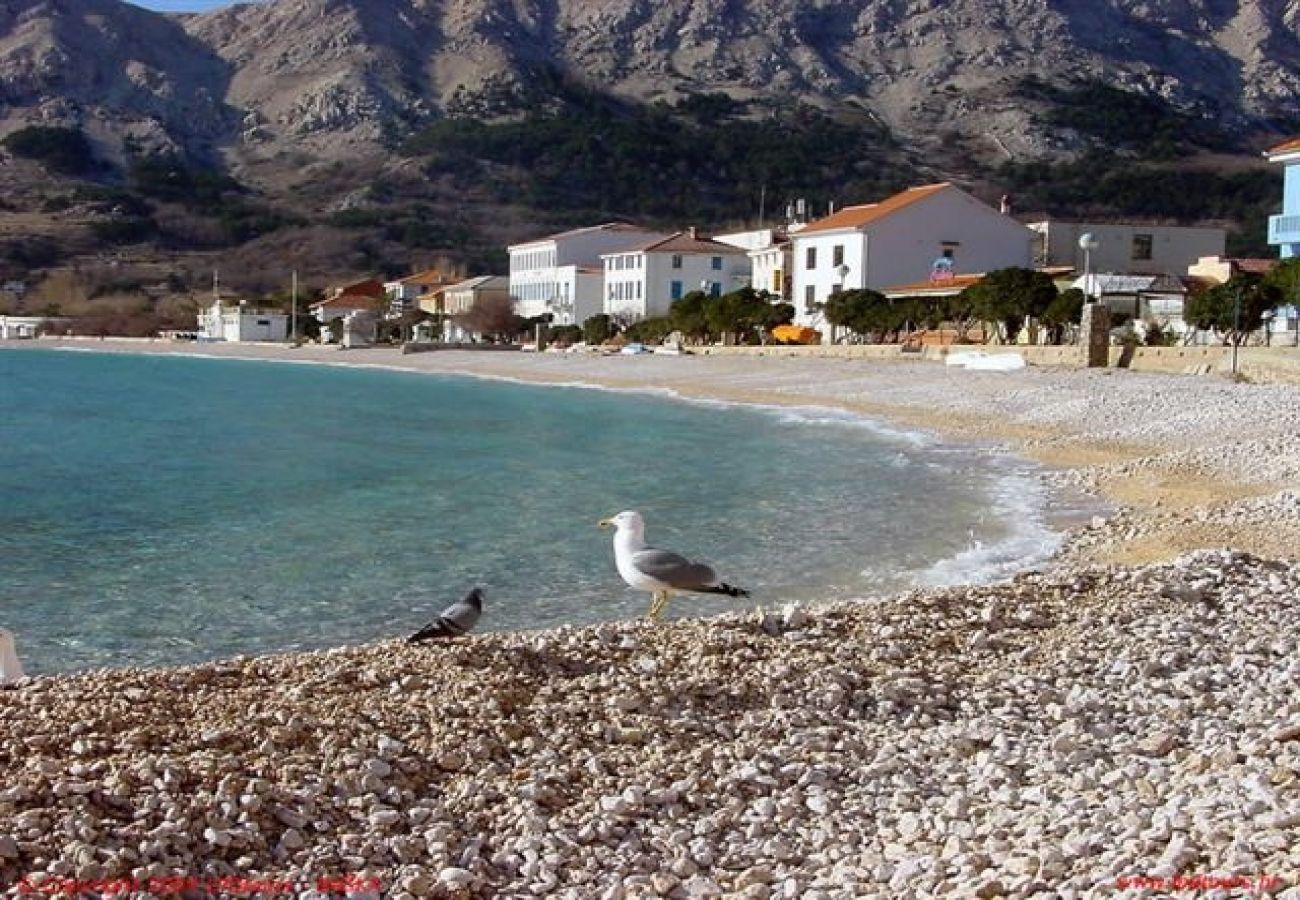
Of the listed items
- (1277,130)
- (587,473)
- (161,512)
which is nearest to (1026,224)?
(587,473)

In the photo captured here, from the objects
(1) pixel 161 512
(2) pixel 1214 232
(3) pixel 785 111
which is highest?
(3) pixel 785 111

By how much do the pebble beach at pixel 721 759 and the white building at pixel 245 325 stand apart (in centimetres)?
10472

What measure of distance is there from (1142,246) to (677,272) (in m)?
26.1

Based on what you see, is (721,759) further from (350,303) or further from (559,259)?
(350,303)

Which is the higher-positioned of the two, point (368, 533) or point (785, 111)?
point (785, 111)

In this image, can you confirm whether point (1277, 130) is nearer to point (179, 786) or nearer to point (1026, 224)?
point (1026, 224)

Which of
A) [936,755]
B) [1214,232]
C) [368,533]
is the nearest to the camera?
[936,755]

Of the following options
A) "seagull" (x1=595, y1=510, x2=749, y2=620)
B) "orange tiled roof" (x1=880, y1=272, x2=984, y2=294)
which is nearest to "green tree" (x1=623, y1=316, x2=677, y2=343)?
"orange tiled roof" (x1=880, y1=272, x2=984, y2=294)

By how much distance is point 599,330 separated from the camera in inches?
3022

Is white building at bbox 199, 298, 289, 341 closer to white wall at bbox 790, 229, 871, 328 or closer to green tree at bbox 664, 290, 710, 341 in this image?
green tree at bbox 664, 290, 710, 341

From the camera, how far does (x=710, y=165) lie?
165625 mm

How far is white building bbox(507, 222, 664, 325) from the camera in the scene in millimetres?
88812

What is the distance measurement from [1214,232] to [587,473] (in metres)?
48.3

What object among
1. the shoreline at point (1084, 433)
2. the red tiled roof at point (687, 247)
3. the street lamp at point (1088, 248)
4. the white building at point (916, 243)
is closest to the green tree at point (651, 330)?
the shoreline at point (1084, 433)
